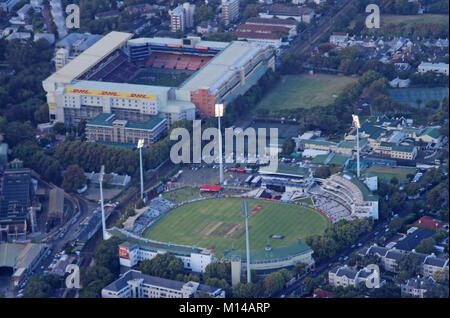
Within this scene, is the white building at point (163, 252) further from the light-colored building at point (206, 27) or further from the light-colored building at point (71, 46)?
the light-colored building at point (206, 27)

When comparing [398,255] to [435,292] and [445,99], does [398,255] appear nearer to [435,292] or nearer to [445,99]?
[435,292]

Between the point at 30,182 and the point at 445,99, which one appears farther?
the point at 445,99

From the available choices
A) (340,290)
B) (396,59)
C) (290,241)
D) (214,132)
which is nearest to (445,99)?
(396,59)

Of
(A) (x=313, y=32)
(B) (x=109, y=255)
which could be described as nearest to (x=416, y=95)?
(A) (x=313, y=32)

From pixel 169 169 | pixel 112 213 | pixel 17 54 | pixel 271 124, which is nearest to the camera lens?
pixel 112 213

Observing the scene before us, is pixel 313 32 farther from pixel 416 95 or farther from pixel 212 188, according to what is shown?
pixel 212 188

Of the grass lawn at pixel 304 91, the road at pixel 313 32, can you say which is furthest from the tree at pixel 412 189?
the road at pixel 313 32

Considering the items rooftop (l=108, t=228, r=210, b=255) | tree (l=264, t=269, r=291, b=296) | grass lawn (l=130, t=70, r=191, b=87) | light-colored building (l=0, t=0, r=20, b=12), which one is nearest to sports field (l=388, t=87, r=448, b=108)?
grass lawn (l=130, t=70, r=191, b=87)
